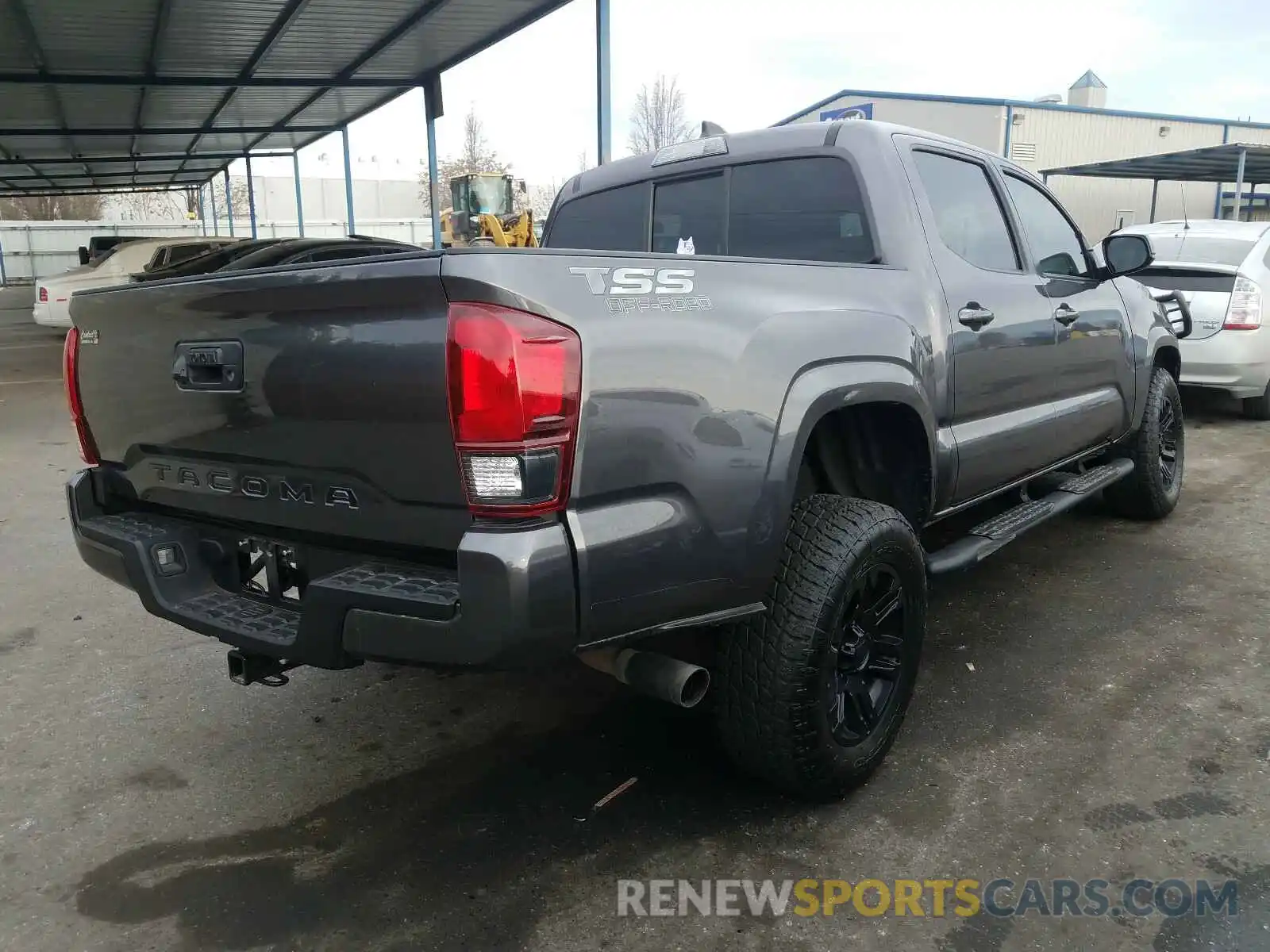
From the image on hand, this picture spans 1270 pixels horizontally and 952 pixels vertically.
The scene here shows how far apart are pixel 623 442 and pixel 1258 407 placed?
8.81 metres

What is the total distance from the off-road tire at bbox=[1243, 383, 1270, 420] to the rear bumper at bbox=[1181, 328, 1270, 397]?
0.40 m

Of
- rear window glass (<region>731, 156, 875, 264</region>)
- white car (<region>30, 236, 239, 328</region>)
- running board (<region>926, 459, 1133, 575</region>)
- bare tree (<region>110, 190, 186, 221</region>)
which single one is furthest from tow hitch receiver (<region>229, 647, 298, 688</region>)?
bare tree (<region>110, 190, 186, 221</region>)

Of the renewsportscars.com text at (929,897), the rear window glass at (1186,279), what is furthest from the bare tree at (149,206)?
the renewsportscars.com text at (929,897)

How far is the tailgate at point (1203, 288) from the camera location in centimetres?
802

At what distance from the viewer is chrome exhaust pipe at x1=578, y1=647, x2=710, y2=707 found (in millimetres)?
2373

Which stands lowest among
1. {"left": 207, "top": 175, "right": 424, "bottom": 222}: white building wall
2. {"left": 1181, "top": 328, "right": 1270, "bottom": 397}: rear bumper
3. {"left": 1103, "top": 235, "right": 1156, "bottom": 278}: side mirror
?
{"left": 1181, "top": 328, "right": 1270, "bottom": 397}: rear bumper

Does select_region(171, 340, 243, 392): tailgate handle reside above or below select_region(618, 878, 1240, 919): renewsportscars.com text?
above

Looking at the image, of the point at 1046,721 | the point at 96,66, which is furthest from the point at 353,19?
the point at 1046,721

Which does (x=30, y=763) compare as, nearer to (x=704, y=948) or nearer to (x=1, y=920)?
(x=1, y=920)

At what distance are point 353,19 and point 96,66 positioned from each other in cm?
472

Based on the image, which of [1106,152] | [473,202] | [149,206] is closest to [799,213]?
[1106,152]

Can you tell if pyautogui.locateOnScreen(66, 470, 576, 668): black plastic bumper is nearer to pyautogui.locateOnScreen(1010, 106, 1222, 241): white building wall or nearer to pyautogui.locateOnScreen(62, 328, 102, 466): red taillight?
pyautogui.locateOnScreen(62, 328, 102, 466): red taillight

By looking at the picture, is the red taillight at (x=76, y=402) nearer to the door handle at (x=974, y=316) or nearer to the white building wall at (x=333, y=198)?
the door handle at (x=974, y=316)

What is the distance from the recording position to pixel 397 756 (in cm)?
316
